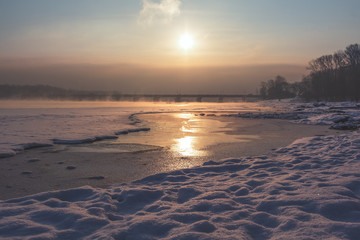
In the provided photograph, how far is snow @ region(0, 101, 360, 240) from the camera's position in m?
3.36

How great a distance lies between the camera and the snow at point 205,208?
336 cm

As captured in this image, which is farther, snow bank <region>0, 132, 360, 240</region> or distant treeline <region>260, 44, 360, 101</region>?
distant treeline <region>260, 44, 360, 101</region>

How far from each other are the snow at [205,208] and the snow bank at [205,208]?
1 centimetres

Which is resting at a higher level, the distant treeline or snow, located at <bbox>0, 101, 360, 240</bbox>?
the distant treeline

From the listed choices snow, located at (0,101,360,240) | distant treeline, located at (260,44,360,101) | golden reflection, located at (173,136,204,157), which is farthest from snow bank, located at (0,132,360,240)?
distant treeline, located at (260,44,360,101)

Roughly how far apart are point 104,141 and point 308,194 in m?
8.44

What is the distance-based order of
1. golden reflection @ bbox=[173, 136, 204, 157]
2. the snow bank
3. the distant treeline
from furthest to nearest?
the distant treeline
golden reflection @ bbox=[173, 136, 204, 157]
the snow bank

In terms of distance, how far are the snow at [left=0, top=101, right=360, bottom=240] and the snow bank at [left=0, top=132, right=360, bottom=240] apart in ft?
0.04

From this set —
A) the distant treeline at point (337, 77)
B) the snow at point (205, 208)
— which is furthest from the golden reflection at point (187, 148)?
the distant treeline at point (337, 77)

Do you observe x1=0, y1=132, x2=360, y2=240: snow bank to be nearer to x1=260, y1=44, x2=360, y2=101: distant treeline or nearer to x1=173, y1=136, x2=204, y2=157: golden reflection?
x1=173, y1=136, x2=204, y2=157: golden reflection

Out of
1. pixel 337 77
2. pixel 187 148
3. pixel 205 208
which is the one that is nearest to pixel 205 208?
pixel 205 208

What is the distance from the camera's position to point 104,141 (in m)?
11.1

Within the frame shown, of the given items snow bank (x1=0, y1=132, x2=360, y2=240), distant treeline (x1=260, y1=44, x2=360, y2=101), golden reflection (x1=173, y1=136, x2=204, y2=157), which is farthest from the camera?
distant treeline (x1=260, y1=44, x2=360, y2=101)

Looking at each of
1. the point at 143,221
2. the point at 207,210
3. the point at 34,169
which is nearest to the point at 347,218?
the point at 207,210
